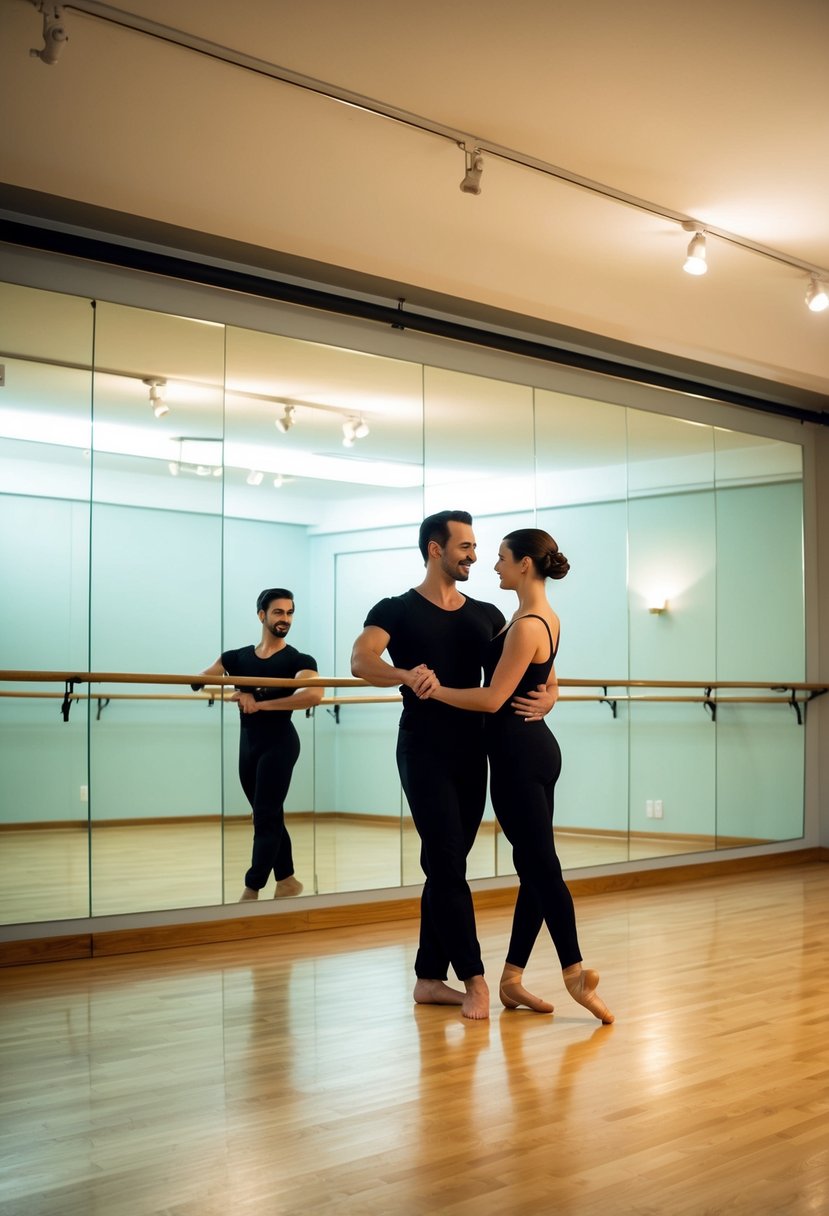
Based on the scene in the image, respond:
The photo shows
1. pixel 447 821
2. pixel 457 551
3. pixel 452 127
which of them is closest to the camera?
pixel 447 821

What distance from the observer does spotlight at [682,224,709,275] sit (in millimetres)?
5262

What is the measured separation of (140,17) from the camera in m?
3.71

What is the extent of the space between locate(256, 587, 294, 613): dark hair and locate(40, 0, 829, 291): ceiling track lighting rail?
1.83 metres

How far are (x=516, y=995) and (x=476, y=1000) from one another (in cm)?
16

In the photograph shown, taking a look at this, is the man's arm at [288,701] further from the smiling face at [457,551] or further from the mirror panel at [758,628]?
the mirror panel at [758,628]

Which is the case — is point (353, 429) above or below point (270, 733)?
above

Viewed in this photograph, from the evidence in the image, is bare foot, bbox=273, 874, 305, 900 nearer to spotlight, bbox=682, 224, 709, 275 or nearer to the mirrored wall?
the mirrored wall

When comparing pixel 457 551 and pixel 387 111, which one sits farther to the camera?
pixel 387 111

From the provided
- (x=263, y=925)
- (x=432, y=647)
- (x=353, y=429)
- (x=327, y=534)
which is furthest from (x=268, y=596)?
(x=432, y=647)

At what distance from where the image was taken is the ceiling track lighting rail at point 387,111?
12.2ft

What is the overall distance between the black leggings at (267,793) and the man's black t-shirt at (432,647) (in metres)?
1.42

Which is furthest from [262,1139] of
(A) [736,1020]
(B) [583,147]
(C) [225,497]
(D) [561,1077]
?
(B) [583,147]

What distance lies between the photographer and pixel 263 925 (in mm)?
5273

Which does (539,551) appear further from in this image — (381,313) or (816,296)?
(816,296)
